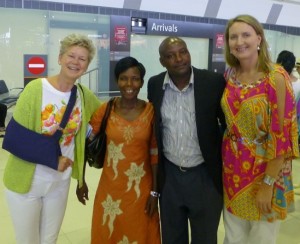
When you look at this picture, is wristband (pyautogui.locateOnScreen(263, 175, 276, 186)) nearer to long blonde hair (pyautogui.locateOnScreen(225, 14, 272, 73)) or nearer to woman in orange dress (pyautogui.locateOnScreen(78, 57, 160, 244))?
long blonde hair (pyautogui.locateOnScreen(225, 14, 272, 73))

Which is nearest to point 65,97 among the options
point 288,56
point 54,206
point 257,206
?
point 54,206

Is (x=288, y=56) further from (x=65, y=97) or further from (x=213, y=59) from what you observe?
(x=213, y=59)

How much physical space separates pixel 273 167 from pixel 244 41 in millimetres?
667

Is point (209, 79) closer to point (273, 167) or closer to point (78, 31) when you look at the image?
point (273, 167)

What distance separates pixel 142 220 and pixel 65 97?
903 millimetres

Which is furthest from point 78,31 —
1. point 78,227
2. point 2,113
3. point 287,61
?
point 78,227

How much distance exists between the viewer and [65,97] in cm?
204

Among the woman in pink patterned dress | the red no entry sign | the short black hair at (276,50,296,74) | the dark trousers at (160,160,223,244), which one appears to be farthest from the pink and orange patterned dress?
the red no entry sign

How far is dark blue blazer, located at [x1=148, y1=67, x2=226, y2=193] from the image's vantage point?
1956mm

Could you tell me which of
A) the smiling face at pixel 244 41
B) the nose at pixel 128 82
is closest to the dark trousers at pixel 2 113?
the nose at pixel 128 82

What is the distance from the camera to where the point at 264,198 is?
6.16 feet

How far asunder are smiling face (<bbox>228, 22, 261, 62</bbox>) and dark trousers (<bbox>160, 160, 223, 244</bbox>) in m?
0.66

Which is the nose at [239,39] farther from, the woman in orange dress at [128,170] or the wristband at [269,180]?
the wristband at [269,180]

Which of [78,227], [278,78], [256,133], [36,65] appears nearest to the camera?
[278,78]
